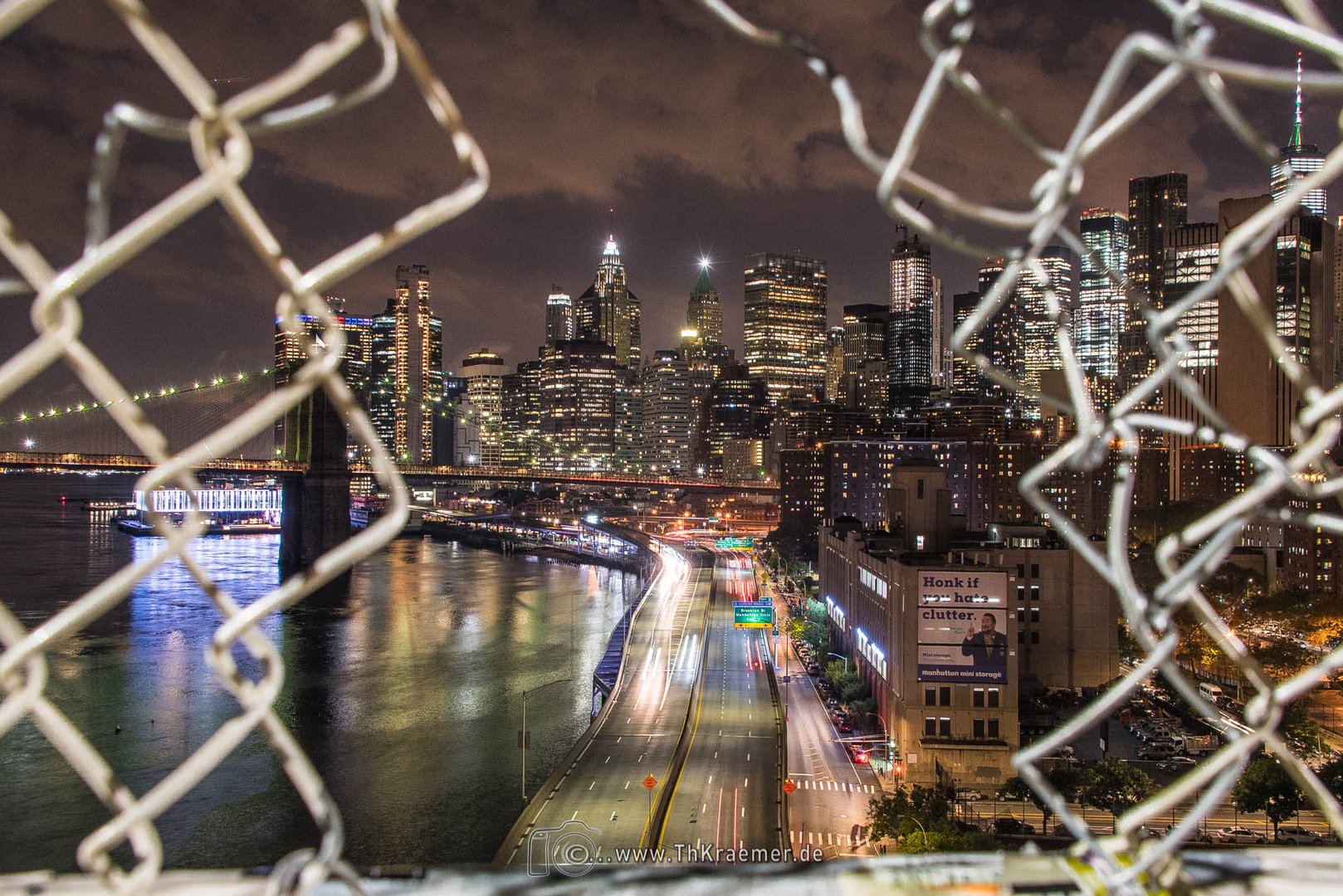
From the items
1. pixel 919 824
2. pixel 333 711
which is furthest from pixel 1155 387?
pixel 333 711

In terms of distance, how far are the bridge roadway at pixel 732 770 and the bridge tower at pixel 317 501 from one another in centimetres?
1987

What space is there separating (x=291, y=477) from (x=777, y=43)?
3725 centimetres

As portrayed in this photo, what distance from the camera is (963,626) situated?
38.0ft

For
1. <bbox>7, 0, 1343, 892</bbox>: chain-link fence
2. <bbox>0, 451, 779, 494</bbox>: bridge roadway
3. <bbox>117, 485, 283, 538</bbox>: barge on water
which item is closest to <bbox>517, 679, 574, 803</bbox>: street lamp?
<bbox>0, 451, 779, 494</bbox>: bridge roadway

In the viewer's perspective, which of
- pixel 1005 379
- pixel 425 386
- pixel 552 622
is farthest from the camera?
pixel 425 386

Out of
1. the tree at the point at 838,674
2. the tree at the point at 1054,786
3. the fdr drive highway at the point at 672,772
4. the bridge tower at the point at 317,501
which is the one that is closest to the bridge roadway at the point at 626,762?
the fdr drive highway at the point at 672,772

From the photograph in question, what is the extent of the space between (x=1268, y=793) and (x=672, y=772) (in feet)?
21.9

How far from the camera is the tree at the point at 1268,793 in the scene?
9.64 meters

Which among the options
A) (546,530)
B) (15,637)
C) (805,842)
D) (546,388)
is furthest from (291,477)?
(546,388)

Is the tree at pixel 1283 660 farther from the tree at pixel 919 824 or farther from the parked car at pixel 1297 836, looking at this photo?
the tree at pixel 919 824

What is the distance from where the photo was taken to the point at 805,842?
9641 mm

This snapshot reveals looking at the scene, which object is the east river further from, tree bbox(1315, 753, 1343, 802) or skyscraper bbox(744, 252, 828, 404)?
skyscraper bbox(744, 252, 828, 404)

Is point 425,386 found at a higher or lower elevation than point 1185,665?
higher

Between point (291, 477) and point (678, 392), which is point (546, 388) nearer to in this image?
point (678, 392)
